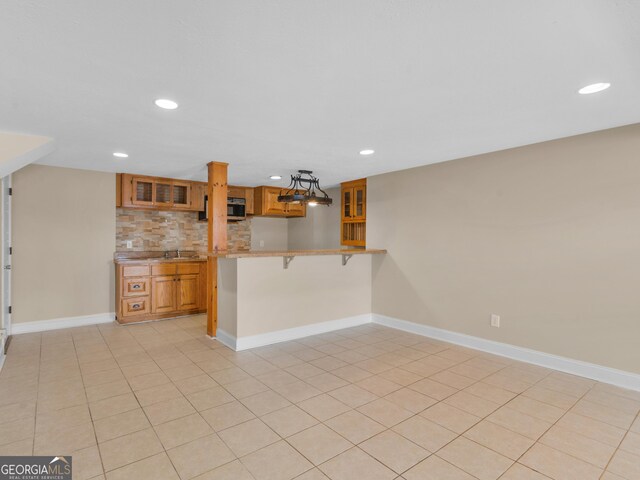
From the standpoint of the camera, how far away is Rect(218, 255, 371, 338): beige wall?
3857mm

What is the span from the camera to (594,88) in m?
2.14

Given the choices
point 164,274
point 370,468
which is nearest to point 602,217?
point 370,468

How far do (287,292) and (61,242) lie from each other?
311cm

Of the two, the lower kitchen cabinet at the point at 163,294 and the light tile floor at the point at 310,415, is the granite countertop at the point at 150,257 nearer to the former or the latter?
the lower kitchen cabinet at the point at 163,294

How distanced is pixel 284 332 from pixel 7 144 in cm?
321

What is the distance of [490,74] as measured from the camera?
77.3 inches

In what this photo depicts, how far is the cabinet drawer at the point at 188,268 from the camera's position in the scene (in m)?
5.19

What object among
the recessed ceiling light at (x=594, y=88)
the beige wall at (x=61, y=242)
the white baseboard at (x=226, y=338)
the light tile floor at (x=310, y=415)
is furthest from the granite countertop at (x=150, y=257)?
the recessed ceiling light at (x=594, y=88)

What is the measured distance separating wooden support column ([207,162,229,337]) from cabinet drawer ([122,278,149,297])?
1300mm

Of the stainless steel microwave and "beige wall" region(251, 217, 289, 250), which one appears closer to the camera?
the stainless steel microwave

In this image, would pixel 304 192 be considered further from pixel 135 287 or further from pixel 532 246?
pixel 532 246

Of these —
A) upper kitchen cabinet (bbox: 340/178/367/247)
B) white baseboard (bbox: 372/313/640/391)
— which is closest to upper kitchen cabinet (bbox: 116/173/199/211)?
upper kitchen cabinet (bbox: 340/178/367/247)
